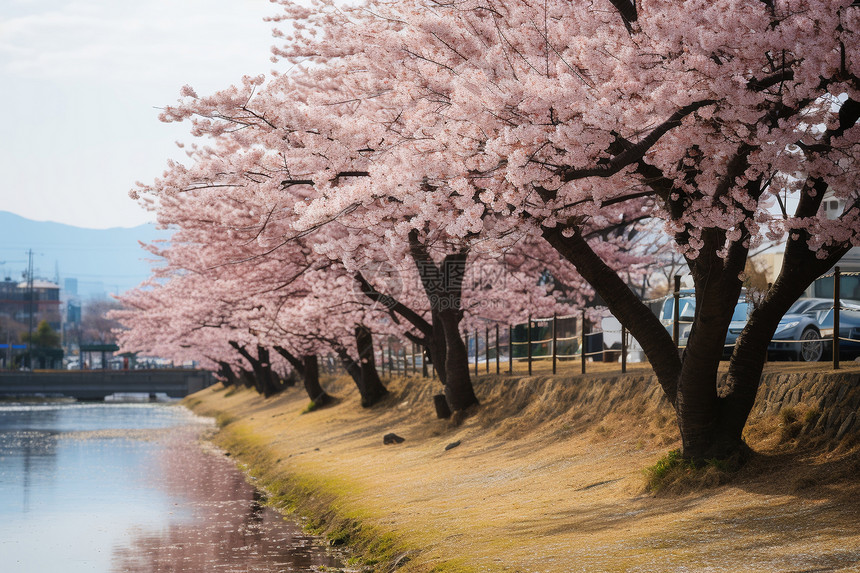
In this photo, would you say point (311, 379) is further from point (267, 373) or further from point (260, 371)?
point (260, 371)

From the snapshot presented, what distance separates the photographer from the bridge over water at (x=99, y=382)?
88312mm

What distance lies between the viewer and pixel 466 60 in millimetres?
11500

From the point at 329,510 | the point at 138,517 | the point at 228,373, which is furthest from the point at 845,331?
the point at 228,373

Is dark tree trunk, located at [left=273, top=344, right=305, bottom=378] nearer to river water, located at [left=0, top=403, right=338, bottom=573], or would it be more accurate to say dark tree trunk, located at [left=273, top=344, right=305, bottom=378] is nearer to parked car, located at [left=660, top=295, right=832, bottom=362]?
river water, located at [left=0, top=403, right=338, bottom=573]

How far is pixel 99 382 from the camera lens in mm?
93125

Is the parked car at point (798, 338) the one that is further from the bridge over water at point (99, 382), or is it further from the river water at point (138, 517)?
the bridge over water at point (99, 382)

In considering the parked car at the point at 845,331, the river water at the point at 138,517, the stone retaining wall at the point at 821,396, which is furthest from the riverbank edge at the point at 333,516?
the parked car at the point at 845,331

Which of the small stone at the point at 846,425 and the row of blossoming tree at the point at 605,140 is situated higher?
the row of blossoming tree at the point at 605,140

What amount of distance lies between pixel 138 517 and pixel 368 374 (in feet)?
48.7

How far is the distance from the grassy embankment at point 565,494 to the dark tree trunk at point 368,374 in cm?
681

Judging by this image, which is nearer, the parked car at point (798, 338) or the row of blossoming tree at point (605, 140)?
the row of blossoming tree at point (605, 140)

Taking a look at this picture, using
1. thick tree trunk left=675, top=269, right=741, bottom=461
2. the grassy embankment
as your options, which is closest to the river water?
the grassy embankment

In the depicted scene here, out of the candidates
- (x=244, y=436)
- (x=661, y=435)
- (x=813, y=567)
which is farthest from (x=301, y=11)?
(x=244, y=436)

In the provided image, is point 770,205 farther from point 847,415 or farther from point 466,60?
point 466,60
